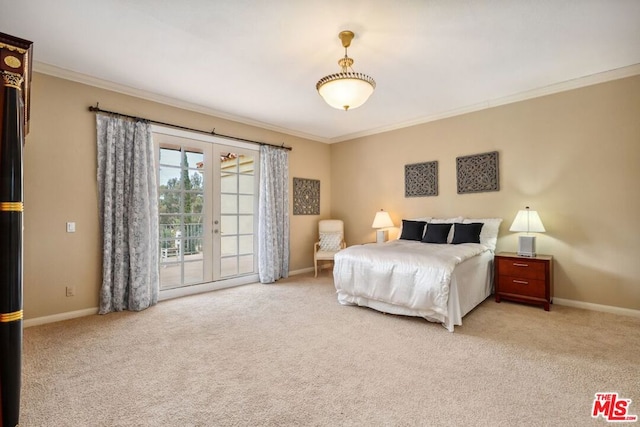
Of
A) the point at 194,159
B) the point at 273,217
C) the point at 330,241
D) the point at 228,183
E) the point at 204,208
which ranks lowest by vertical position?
the point at 330,241

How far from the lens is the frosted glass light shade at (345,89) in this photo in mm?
2545

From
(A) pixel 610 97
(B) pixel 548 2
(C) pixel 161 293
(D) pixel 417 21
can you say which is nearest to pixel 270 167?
(C) pixel 161 293

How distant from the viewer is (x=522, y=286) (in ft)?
11.8

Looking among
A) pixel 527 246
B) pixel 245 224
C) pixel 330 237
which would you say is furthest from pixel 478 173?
pixel 245 224

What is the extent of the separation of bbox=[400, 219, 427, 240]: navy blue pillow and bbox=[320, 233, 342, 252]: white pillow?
1.35 meters

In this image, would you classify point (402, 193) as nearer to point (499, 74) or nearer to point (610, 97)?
point (499, 74)

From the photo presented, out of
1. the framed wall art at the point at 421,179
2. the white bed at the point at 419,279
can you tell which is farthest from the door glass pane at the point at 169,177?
the framed wall art at the point at 421,179

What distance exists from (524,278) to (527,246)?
0.39 m

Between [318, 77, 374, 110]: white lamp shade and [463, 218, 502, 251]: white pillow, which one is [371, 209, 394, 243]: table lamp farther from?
[318, 77, 374, 110]: white lamp shade

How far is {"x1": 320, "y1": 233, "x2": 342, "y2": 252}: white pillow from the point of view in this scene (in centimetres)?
568

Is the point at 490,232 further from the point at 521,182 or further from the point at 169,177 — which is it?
the point at 169,177

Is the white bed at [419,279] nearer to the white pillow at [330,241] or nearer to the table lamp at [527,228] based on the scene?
the table lamp at [527,228]

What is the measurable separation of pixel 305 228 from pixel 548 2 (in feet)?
15.0

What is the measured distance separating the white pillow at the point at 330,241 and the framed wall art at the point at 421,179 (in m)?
1.48
